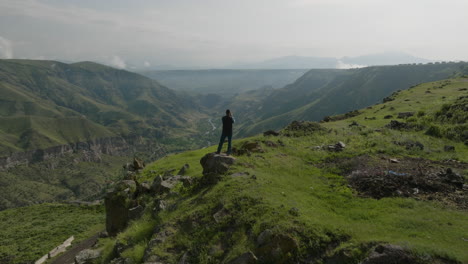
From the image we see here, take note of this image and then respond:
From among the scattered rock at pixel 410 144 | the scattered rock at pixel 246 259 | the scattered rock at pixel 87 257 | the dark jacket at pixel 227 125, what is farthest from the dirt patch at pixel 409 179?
the scattered rock at pixel 87 257

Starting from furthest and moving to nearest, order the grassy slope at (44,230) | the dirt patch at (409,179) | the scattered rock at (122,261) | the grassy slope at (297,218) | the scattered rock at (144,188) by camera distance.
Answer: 1. the grassy slope at (44,230)
2. the scattered rock at (144,188)
3. the dirt patch at (409,179)
4. the scattered rock at (122,261)
5. the grassy slope at (297,218)

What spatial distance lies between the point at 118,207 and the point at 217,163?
10924 millimetres

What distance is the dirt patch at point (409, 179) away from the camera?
16.1 metres

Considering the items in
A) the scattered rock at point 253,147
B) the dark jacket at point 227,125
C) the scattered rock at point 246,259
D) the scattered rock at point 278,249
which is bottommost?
the scattered rock at point 246,259

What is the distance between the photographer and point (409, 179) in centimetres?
1783

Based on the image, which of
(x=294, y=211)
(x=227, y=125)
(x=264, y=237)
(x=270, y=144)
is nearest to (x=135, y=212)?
(x=227, y=125)

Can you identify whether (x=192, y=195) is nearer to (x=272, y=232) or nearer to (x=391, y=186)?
(x=272, y=232)

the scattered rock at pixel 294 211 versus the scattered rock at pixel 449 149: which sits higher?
the scattered rock at pixel 294 211

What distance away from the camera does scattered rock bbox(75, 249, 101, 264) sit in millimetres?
18219

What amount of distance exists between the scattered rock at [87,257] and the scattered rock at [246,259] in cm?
1150

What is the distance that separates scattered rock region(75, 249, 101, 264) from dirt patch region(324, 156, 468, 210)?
60.0 feet

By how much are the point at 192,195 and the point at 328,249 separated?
10903 mm

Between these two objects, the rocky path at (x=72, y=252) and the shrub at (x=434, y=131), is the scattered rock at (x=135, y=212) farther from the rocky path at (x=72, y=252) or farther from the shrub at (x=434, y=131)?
the shrub at (x=434, y=131)

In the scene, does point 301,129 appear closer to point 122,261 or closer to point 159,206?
point 159,206
